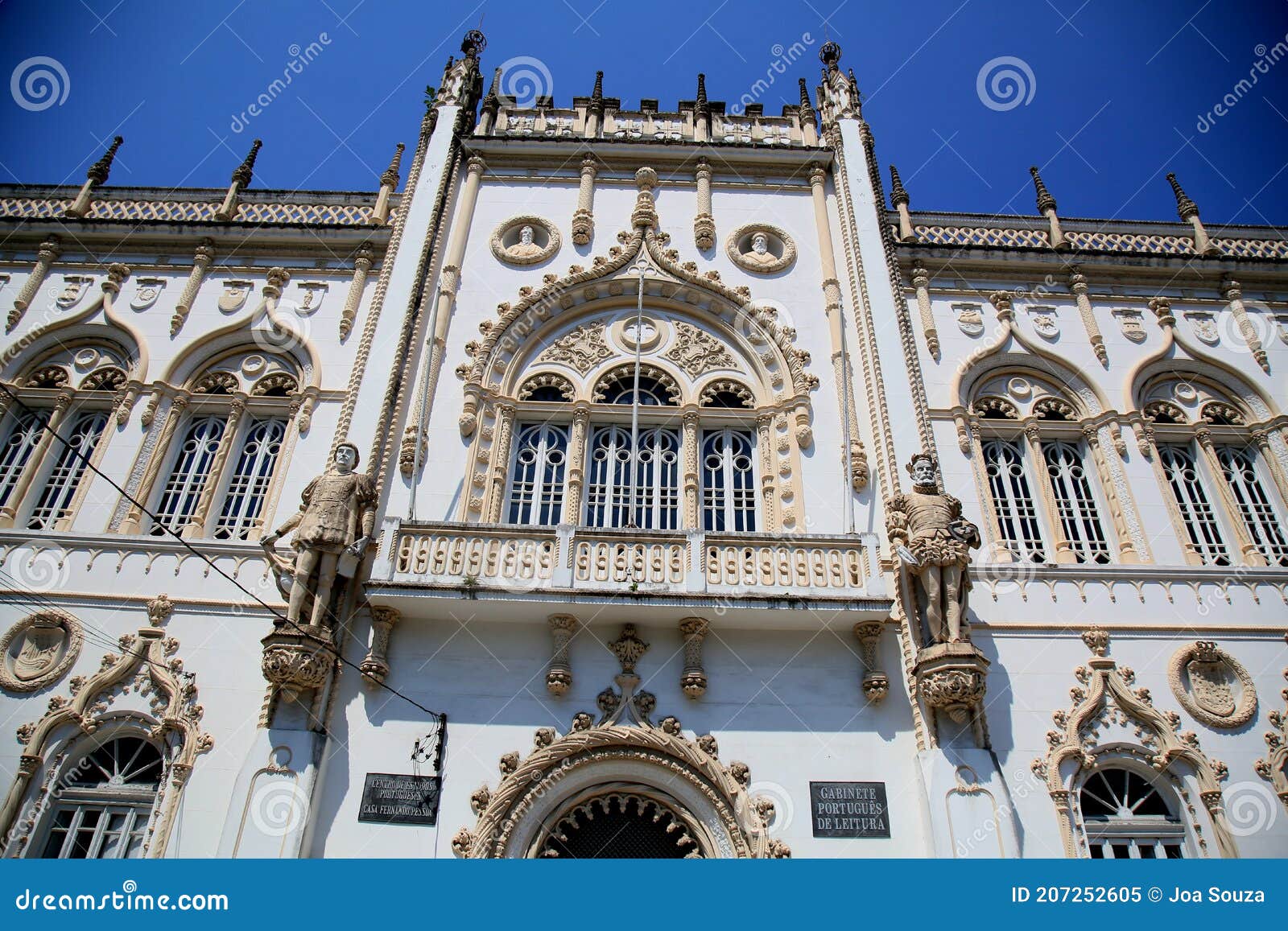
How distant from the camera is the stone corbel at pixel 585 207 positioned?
15805 millimetres

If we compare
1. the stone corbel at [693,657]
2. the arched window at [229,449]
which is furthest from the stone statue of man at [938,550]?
the arched window at [229,449]

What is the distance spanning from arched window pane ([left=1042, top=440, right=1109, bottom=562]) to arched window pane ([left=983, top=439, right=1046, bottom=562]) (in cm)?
40

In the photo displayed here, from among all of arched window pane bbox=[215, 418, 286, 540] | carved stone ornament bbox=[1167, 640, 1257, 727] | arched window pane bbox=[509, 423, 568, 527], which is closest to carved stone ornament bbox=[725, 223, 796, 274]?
arched window pane bbox=[509, 423, 568, 527]

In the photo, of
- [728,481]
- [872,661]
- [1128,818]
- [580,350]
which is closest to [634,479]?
[728,481]

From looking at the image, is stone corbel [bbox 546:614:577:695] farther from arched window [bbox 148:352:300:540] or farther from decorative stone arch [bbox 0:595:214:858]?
arched window [bbox 148:352:300:540]

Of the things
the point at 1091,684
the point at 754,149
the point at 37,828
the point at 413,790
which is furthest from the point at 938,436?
the point at 37,828

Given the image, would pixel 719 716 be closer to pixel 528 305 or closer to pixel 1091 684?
pixel 1091 684

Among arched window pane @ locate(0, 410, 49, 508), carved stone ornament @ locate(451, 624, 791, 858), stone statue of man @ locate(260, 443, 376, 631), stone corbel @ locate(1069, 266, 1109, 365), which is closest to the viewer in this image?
carved stone ornament @ locate(451, 624, 791, 858)

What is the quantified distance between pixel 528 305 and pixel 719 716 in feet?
25.4

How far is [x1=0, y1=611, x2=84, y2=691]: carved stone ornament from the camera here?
450 inches

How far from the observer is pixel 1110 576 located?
1229cm

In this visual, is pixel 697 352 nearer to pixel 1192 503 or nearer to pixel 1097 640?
pixel 1097 640

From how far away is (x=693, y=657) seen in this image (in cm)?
1123

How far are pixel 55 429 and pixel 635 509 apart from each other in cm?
953
